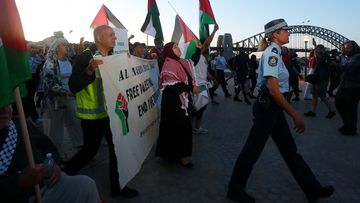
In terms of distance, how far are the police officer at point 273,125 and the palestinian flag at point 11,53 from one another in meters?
2.16

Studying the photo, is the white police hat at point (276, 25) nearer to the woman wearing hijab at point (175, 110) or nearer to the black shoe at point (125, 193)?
the woman wearing hijab at point (175, 110)

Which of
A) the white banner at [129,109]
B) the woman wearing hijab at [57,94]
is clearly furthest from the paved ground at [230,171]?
the woman wearing hijab at [57,94]

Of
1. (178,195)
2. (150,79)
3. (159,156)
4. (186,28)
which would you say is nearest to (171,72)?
(150,79)

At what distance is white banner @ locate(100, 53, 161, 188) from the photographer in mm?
3729

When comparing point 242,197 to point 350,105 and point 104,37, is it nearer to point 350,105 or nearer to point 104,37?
point 104,37

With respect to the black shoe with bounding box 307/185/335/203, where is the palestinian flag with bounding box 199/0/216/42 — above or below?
above

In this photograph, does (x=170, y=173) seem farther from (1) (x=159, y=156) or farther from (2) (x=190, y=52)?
(2) (x=190, y=52)

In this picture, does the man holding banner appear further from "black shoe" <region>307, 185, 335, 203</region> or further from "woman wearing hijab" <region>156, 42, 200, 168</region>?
"black shoe" <region>307, 185, 335, 203</region>

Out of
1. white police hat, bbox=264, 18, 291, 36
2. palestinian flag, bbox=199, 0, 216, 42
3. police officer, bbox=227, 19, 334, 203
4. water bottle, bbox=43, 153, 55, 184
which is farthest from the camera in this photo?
palestinian flag, bbox=199, 0, 216, 42

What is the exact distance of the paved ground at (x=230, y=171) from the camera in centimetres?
403

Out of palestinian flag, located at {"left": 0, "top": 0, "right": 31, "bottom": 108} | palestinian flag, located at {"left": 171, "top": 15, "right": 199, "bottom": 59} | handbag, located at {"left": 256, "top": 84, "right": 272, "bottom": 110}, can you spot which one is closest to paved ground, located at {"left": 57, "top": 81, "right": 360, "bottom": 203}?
handbag, located at {"left": 256, "top": 84, "right": 272, "bottom": 110}

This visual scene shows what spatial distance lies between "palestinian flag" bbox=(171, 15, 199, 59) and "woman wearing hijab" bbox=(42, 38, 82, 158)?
6.63 feet

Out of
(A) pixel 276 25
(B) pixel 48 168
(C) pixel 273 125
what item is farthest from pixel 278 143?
(B) pixel 48 168

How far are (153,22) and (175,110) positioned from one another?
226cm
